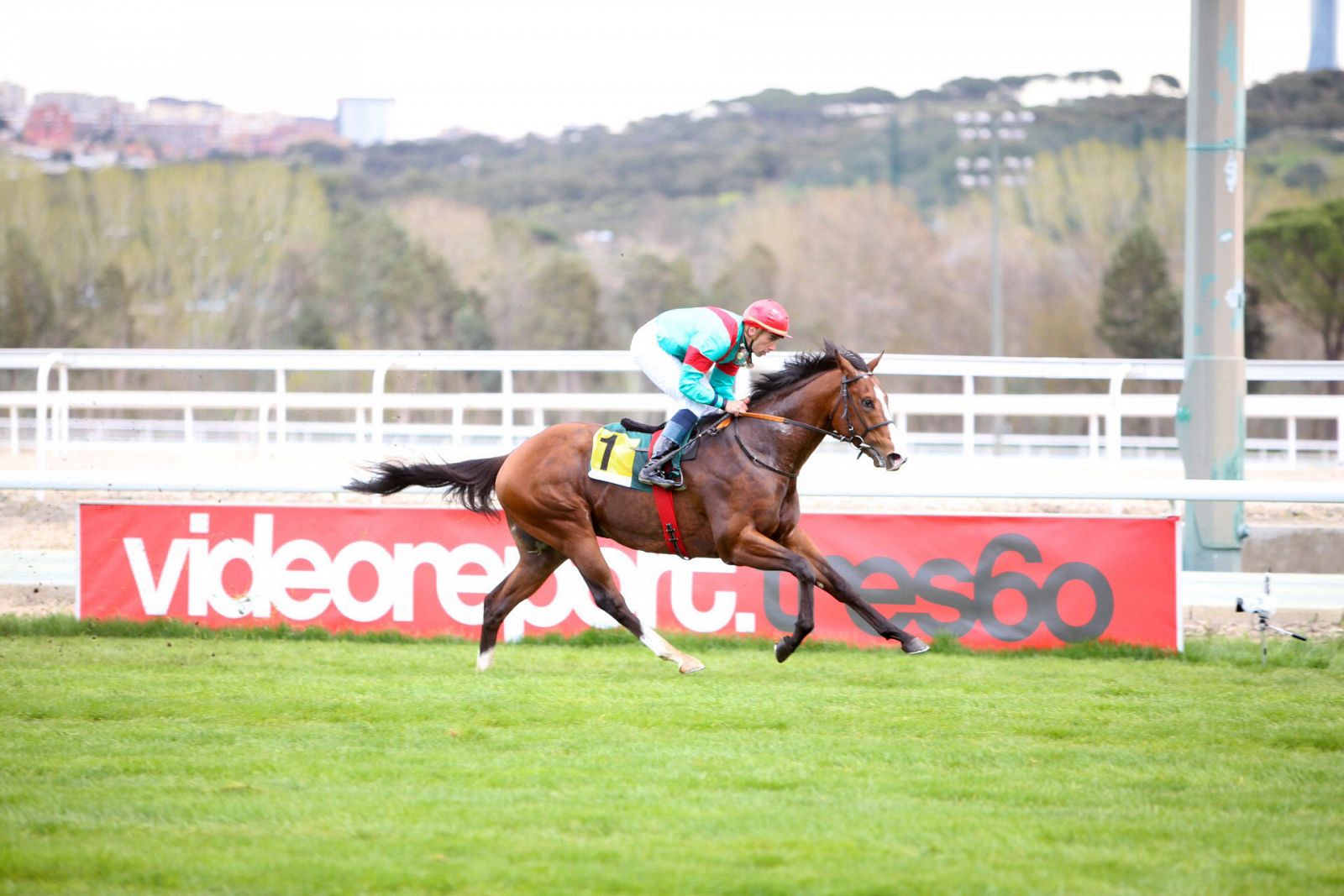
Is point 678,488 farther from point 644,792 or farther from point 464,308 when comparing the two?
point 464,308

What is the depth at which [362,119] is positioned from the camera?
69750 mm

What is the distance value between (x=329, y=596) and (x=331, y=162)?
6313cm

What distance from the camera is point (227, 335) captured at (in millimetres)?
39938

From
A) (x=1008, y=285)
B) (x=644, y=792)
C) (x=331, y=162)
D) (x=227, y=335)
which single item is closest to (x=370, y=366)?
(x=644, y=792)

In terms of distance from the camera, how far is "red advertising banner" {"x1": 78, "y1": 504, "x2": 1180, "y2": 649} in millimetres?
7137

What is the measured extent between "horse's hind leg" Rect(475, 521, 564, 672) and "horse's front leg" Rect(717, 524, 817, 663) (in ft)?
3.13

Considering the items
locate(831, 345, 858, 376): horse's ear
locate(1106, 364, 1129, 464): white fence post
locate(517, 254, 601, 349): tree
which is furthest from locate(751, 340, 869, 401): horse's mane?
locate(517, 254, 601, 349): tree

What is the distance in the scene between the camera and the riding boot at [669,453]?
6.29 metres

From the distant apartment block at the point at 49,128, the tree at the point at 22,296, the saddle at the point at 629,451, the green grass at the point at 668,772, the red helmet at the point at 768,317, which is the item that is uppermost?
the distant apartment block at the point at 49,128

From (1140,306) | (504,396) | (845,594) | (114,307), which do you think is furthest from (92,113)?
(845,594)

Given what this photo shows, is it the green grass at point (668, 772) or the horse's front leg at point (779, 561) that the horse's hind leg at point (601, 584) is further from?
the horse's front leg at point (779, 561)

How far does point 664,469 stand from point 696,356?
558 mm

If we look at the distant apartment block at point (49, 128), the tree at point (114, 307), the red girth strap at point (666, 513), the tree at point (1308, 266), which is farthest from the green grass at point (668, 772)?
the distant apartment block at point (49, 128)

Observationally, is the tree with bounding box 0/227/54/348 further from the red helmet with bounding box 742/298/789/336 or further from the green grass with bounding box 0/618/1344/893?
the red helmet with bounding box 742/298/789/336
